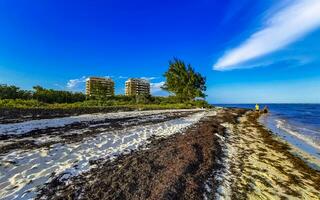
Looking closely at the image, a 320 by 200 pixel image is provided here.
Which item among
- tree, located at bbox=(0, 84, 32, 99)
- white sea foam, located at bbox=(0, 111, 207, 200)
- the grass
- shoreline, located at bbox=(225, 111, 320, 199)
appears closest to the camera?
white sea foam, located at bbox=(0, 111, 207, 200)

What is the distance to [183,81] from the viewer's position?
179 ft

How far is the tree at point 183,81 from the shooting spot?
54.5 m

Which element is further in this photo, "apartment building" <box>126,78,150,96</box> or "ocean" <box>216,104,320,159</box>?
"apartment building" <box>126,78,150,96</box>

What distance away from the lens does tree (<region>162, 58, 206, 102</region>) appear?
179 feet

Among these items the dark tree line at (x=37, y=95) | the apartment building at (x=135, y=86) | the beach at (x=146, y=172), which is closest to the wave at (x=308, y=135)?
the beach at (x=146, y=172)

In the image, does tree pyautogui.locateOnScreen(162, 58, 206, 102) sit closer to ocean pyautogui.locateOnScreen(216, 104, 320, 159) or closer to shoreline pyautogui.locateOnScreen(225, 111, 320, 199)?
ocean pyautogui.locateOnScreen(216, 104, 320, 159)

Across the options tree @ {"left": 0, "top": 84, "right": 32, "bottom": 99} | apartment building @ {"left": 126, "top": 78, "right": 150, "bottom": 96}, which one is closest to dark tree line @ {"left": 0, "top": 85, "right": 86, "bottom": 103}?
tree @ {"left": 0, "top": 84, "right": 32, "bottom": 99}

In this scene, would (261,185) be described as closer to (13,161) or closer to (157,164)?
(157,164)

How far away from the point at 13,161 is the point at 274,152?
983 centimetres

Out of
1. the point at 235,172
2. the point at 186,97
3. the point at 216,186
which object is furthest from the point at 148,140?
the point at 186,97

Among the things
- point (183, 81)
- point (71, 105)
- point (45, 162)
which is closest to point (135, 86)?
point (183, 81)

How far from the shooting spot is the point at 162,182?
5043 millimetres

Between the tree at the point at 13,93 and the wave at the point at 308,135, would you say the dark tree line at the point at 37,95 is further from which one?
the wave at the point at 308,135

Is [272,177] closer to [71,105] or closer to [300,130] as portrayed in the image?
[300,130]
